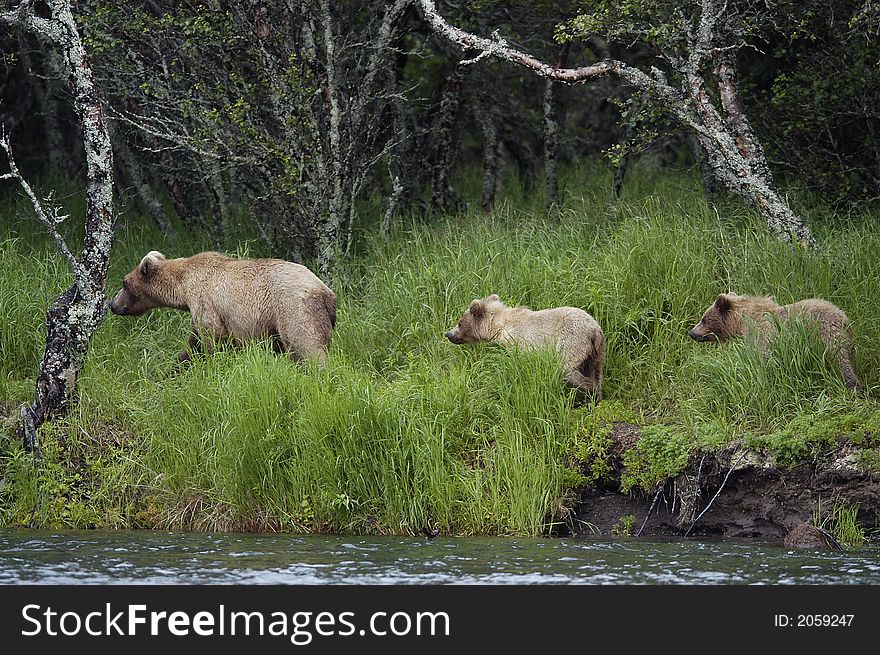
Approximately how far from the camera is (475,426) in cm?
922

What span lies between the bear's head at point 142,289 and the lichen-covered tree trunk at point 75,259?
871 millimetres

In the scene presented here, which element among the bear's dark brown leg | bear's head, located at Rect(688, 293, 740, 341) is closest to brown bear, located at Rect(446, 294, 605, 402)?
bear's head, located at Rect(688, 293, 740, 341)

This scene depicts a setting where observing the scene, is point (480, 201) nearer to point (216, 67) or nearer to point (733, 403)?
point (216, 67)

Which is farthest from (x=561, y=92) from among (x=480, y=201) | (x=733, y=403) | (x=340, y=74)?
(x=733, y=403)

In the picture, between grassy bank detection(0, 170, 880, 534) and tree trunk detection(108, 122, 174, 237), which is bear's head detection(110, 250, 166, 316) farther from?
tree trunk detection(108, 122, 174, 237)

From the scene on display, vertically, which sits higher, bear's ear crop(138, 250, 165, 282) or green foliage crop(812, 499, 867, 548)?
bear's ear crop(138, 250, 165, 282)

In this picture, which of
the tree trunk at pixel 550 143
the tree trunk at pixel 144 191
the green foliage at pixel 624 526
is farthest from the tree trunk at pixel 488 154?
the green foliage at pixel 624 526

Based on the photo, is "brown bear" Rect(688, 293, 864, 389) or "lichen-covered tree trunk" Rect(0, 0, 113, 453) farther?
"lichen-covered tree trunk" Rect(0, 0, 113, 453)

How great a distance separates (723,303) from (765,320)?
0.36 meters

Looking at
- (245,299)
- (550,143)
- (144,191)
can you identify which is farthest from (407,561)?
(144,191)

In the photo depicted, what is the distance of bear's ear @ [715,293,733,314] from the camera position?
9.56 meters

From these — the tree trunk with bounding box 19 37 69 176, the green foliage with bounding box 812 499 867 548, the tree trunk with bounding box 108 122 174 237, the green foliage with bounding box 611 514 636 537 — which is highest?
the tree trunk with bounding box 19 37 69 176

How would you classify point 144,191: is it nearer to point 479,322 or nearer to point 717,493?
point 479,322

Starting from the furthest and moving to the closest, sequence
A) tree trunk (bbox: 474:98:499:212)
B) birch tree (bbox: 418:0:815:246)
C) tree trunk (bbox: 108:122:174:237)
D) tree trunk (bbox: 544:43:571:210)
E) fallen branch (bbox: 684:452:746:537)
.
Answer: tree trunk (bbox: 474:98:499:212) < tree trunk (bbox: 108:122:174:237) < tree trunk (bbox: 544:43:571:210) < birch tree (bbox: 418:0:815:246) < fallen branch (bbox: 684:452:746:537)
